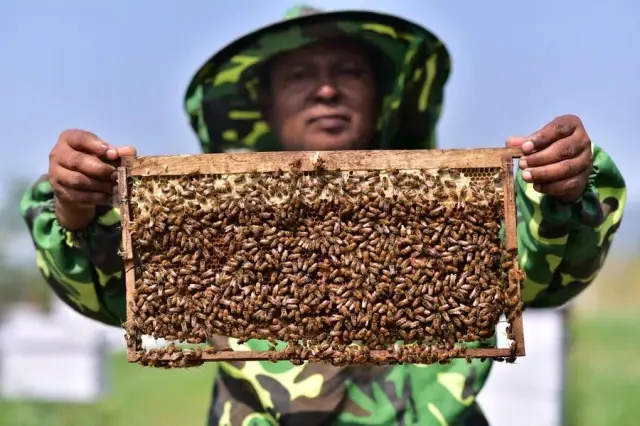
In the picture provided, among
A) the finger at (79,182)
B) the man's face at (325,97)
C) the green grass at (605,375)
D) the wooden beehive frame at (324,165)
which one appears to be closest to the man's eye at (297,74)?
the man's face at (325,97)

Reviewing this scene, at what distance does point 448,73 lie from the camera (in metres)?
5.25

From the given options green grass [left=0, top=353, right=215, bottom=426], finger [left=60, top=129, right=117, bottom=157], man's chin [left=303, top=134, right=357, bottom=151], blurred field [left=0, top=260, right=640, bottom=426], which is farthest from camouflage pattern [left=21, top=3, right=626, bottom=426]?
green grass [left=0, top=353, right=215, bottom=426]

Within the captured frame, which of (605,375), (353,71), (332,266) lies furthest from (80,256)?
(605,375)

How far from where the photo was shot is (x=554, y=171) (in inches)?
143

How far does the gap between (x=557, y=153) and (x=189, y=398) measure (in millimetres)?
14362

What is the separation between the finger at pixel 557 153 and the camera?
3627mm

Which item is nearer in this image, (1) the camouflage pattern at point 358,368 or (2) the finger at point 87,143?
(2) the finger at point 87,143

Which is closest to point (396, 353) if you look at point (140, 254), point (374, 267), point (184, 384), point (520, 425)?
point (374, 267)

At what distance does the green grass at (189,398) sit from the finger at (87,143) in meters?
9.22

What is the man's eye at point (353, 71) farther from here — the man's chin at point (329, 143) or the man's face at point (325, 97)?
the man's chin at point (329, 143)

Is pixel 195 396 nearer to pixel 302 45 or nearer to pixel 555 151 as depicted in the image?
pixel 302 45

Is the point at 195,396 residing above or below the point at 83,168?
below

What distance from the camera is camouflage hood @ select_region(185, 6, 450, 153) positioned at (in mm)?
4754

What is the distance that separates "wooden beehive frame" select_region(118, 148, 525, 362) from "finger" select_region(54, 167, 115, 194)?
203 millimetres
